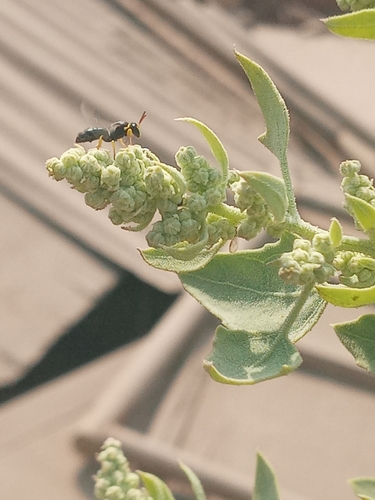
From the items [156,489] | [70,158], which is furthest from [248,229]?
[156,489]

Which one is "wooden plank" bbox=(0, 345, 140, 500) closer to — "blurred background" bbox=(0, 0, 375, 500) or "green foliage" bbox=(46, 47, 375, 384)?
"blurred background" bbox=(0, 0, 375, 500)

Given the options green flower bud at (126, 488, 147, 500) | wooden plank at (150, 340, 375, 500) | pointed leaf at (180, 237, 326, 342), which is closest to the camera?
pointed leaf at (180, 237, 326, 342)

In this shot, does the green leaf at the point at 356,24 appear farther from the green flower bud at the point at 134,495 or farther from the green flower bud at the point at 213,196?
the green flower bud at the point at 134,495

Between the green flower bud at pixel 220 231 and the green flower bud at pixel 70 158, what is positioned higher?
the green flower bud at pixel 220 231

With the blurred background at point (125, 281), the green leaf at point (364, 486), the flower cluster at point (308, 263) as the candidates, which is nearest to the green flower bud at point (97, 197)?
the flower cluster at point (308, 263)

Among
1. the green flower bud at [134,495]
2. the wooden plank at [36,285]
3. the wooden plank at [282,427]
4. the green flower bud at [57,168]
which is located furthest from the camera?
the wooden plank at [36,285]

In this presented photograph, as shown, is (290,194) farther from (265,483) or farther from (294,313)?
(265,483)

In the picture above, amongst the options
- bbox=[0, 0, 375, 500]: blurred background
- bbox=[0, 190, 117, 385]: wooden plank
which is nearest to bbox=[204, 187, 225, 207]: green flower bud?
bbox=[0, 0, 375, 500]: blurred background
